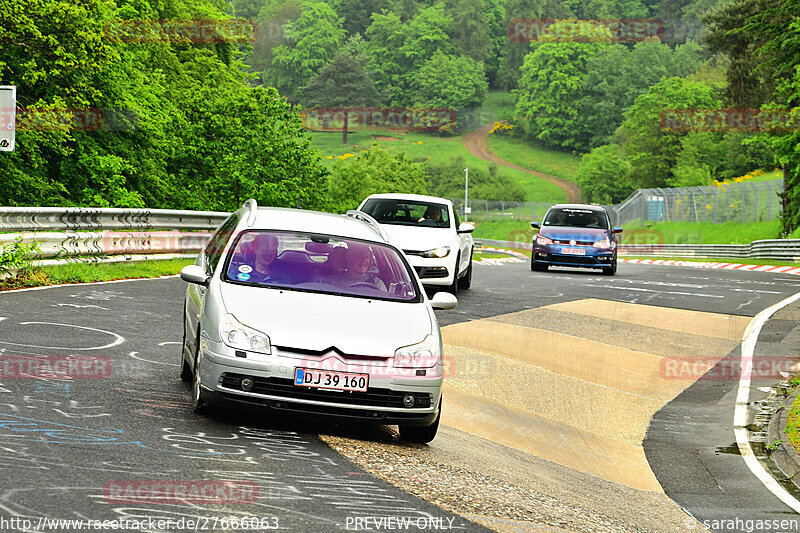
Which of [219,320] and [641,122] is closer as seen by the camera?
[219,320]

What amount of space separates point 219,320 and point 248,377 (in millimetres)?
472

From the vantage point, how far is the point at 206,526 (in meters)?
4.80

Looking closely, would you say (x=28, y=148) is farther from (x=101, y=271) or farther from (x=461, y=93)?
(x=461, y=93)

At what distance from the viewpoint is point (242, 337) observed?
22.6 ft

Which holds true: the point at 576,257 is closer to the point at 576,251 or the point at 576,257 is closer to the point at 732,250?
the point at 576,251

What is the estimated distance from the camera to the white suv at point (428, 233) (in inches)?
668

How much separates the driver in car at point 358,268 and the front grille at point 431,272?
8.51m

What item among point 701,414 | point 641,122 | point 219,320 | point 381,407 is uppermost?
point 641,122

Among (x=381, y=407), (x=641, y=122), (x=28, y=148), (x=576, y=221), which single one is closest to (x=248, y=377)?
(x=381, y=407)

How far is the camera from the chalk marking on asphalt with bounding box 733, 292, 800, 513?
26.6ft

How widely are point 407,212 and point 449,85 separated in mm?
174245

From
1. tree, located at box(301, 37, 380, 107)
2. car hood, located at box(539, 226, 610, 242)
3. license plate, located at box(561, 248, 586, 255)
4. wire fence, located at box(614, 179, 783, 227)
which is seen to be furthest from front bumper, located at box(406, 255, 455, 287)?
tree, located at box(301, 37, 380, 107)

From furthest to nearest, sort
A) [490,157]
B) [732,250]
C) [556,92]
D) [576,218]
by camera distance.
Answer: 1. [556,92]
2. [490,157]
3. [732,250]
4. [576,218]

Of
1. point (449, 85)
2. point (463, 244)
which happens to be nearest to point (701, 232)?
point (463, 244)
